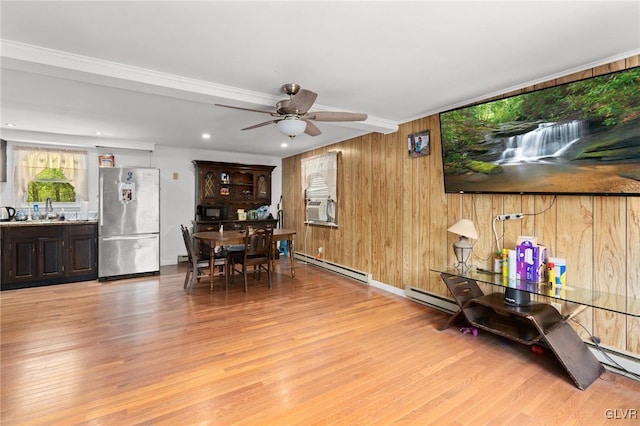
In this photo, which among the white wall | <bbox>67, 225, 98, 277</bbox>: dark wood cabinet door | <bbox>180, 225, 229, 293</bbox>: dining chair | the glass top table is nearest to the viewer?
the glass top table

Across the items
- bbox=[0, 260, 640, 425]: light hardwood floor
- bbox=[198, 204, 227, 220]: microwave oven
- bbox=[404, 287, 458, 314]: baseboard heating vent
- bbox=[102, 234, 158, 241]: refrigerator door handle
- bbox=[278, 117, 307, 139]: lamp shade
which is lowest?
bbox=[0, 260, 640, 425]: light hardwood floor

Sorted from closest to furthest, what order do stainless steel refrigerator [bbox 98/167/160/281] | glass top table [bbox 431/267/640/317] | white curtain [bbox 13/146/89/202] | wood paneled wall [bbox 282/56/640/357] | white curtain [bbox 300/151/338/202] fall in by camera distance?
glass top table [bbox 431/267/640/317]
wood paneled wall [bbox 282/56/640/357]
stainless steel refrigerator [bbox 98/167/160/281]
white curtain [bbox 13/146/89/202]
white curtain [bbox 300/151/338/202]

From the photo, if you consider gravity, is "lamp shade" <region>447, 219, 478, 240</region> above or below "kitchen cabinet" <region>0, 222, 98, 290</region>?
above

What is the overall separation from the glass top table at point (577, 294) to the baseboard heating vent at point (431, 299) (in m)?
0.72

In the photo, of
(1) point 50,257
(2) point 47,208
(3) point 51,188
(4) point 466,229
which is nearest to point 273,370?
(4) point 466,229

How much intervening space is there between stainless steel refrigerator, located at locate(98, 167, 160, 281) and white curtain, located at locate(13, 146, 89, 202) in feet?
3.49

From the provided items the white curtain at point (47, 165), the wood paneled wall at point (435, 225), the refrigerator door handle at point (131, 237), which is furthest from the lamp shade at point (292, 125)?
the white curtain at point (47, 165)

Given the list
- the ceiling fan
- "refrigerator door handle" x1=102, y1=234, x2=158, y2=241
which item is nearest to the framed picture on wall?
the ceiling fan

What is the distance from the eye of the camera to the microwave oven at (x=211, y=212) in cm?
611

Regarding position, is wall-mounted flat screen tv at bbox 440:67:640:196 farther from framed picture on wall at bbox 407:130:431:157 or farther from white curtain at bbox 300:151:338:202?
white curtain at bbox 300:151:338:202

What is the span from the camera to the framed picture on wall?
3761 millimetres

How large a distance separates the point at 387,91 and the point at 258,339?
2785 millimetres

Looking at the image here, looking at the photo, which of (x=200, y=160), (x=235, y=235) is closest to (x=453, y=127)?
(x=235, y=235)

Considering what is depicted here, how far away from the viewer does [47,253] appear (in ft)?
14.8
